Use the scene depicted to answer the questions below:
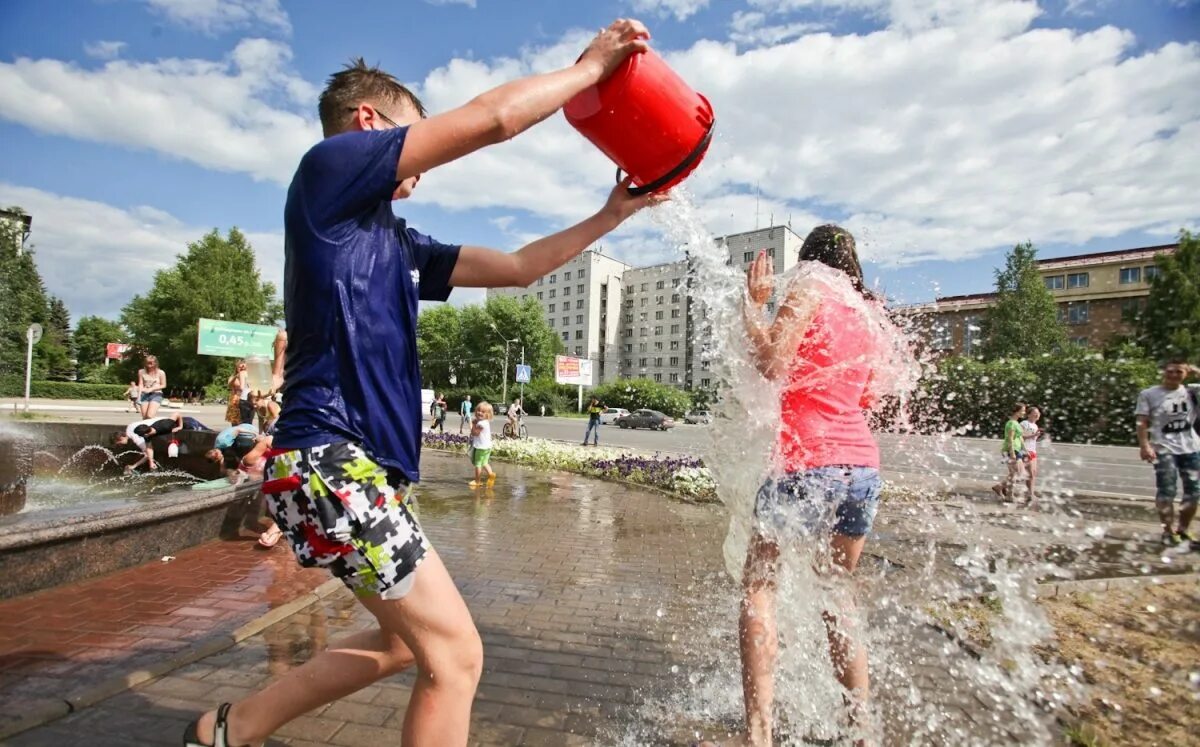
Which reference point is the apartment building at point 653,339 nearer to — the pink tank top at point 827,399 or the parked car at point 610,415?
the parked car at point 610,415

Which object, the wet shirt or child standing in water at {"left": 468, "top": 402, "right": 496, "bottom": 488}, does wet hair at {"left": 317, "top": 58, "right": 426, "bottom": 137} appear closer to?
A: the wet shirt

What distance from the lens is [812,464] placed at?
7.36 ft

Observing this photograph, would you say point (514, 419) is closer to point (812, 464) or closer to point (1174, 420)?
point (1174, 420)

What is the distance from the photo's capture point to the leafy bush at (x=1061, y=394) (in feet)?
64.8

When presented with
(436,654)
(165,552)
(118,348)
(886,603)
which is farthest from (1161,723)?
(118,348)

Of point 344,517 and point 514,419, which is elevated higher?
point 344,517

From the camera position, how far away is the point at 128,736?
7.48 ft

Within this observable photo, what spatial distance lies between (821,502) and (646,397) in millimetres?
53700

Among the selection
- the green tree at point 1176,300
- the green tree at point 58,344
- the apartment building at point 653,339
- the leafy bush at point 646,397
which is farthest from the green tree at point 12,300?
the apartment building at point 653,339

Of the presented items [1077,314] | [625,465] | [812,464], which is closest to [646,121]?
[812,464]

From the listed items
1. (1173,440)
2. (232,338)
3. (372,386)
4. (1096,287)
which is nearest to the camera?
(372,386)

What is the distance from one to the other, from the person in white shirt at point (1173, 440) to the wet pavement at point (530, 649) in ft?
10.4

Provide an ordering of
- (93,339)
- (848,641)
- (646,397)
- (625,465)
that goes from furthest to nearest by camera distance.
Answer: (93,339) → (646,397) → (625,465) → (848,641)

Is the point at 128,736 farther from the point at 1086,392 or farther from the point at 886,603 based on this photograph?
the point at 1086,392
